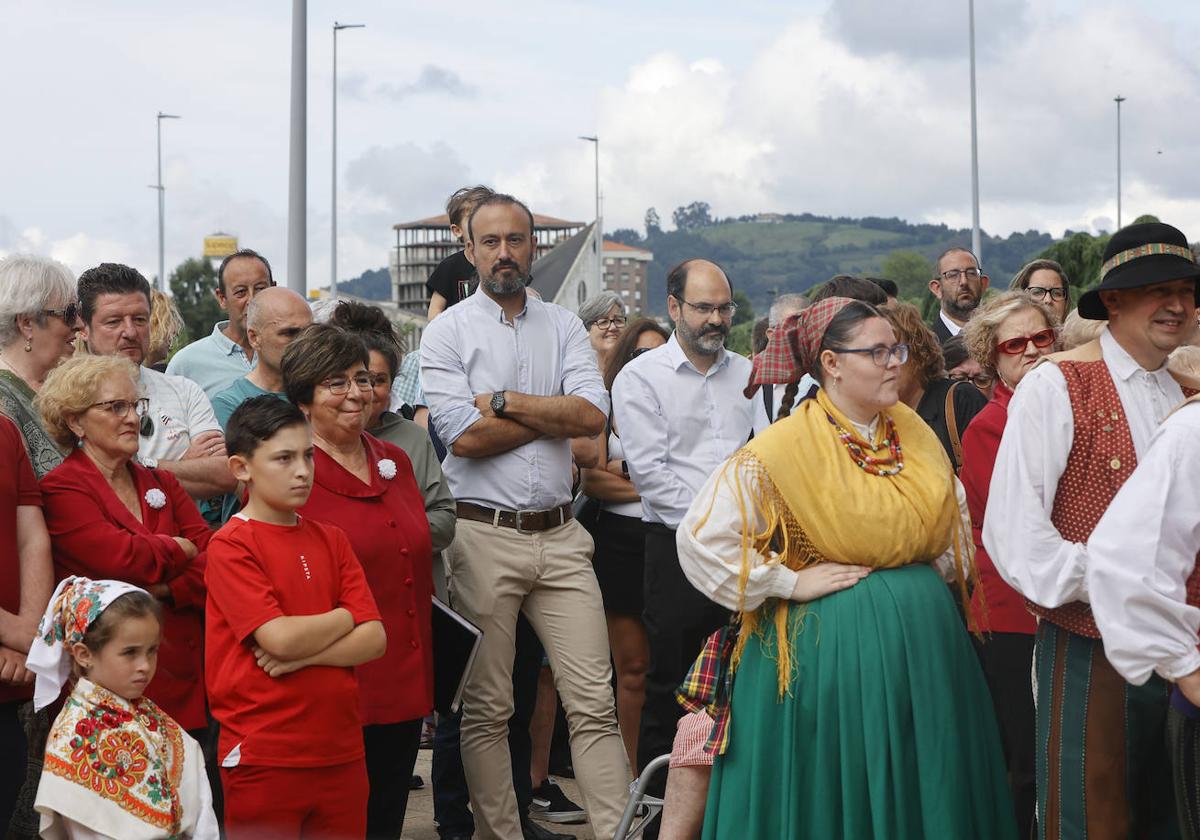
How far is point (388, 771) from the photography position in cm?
532

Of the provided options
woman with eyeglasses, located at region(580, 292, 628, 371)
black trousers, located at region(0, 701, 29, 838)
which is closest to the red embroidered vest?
black trousers, located at region(0, 701, 29, 838)

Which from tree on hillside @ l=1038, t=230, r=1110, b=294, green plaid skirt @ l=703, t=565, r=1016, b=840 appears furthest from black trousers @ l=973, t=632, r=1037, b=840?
tree on hillside @ l=1038, t=230, r=1110, b=294

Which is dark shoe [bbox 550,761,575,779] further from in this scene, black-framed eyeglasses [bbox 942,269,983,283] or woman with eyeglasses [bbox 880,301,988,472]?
black-framed eyeglasses [bbox 942,269,983,283]

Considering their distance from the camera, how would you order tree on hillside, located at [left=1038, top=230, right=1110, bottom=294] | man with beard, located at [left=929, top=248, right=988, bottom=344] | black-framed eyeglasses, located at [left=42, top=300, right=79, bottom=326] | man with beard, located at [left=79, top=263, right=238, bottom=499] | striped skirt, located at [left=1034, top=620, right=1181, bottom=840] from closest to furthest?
1. striped skirt, located at [left=1034, top=620, right=1181, bottom=840]
2. black-framed eyeglasses, located at [left=42, top=300, right=79, bottom=326]
3. man with beard, located at [left=79, top=263, right=238, bottom=499]
4. man with beard, located at [left=929, top=248, right=988, bottom=344]
5. tree on hillside, located at [left=1038, top=230, right=1110, bottom=294]

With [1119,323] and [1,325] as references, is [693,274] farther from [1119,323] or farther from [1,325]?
[1,325]

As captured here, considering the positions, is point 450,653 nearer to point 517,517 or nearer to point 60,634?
point 517,517

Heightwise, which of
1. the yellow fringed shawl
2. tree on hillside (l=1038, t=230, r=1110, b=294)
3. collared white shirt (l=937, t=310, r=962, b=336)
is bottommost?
the yellow fringed shawl

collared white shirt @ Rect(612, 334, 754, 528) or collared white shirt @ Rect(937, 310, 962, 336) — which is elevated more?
collared white shirt @ Rect(937, 310, 962, 336)

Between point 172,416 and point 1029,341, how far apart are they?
3.32 m

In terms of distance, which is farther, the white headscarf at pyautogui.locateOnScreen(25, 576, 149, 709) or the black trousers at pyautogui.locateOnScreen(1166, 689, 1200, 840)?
the white headscarf at pyautogui.locateOnScreen(25, 576, 149, 709)

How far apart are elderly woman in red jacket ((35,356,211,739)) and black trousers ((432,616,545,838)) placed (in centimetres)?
153

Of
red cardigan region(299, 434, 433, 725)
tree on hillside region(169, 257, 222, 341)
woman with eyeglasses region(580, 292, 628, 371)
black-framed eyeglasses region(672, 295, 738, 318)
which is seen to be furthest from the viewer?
tree on hillside region(169, 257, 222, 341)

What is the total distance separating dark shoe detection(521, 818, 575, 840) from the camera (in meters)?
6.37

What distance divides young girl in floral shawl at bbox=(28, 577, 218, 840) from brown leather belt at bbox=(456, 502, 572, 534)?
1.90 m
